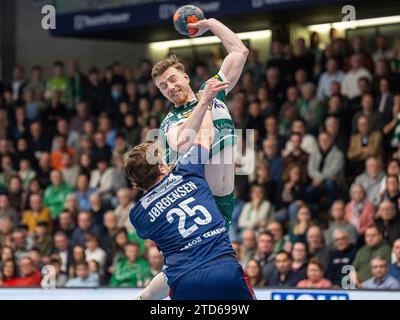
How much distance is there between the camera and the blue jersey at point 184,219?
616 centimetres

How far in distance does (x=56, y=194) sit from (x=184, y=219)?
10.2 m

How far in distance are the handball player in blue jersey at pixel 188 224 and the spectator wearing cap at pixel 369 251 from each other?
5.64 metres

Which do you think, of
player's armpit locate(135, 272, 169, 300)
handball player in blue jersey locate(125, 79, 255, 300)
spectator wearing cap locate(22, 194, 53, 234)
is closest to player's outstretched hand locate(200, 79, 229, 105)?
handball player in blue jersey locate(125, 79, 255, 300)

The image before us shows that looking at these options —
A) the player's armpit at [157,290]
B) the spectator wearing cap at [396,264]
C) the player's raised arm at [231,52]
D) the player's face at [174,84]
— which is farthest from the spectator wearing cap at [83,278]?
the player's raised arm at [231,52]

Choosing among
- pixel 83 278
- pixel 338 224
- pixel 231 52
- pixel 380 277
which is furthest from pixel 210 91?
pixel 83 278

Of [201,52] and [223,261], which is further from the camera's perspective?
[201,52]

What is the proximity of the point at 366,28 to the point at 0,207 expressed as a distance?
6.75 meters

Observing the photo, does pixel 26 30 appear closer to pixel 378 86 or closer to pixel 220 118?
pixel 378 86

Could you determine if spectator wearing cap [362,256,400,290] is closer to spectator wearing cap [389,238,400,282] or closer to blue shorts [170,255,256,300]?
spectator wearing cap [389,238,400,282]

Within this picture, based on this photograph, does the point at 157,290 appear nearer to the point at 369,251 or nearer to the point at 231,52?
the point at 231,52

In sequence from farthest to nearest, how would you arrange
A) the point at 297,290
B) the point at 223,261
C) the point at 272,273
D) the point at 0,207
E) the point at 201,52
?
1. the point at 201,52
2. the point at 0,207
3. the point at 272,273
4. the point at 297,290
5. the point at 223,261

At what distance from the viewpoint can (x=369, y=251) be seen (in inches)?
464

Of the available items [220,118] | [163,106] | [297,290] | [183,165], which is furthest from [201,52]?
[183,165]

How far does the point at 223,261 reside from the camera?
616 centimetres
